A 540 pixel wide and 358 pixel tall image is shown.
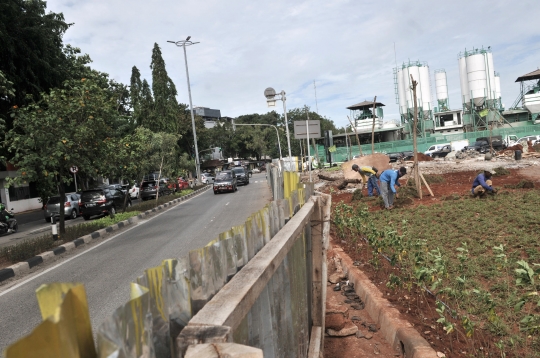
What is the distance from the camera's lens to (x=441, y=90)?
6456cm

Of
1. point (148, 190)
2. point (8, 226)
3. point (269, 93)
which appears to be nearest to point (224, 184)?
point (148, 190)

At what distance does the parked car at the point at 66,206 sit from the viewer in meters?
20.4

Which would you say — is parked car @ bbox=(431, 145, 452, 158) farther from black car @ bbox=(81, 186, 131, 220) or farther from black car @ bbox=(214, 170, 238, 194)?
black car @ bbox=(81, 186, 131, 220)

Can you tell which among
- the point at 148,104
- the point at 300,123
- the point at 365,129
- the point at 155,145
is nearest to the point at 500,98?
the point at 365,129

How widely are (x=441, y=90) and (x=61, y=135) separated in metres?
61.6

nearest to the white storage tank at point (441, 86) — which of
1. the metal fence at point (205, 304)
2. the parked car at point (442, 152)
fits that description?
the parked car at point (442, 152)

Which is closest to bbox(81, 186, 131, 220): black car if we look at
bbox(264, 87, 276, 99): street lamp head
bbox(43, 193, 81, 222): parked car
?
bbox(43, 193, 81, 222): parked car

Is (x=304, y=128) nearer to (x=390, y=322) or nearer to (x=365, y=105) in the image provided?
(x=390, y=322)

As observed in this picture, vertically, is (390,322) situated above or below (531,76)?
below

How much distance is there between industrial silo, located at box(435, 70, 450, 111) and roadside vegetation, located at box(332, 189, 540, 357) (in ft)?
185

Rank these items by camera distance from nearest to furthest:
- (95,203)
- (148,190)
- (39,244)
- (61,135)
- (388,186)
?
1. (39,244)
2. (61,135)
3. (388,186)
4. (95,203)
5. (148,190)

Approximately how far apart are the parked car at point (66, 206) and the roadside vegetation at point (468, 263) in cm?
1510

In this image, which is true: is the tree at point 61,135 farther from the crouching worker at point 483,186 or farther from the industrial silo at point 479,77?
the industrial silo at point 479,77

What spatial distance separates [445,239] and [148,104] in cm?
4306
